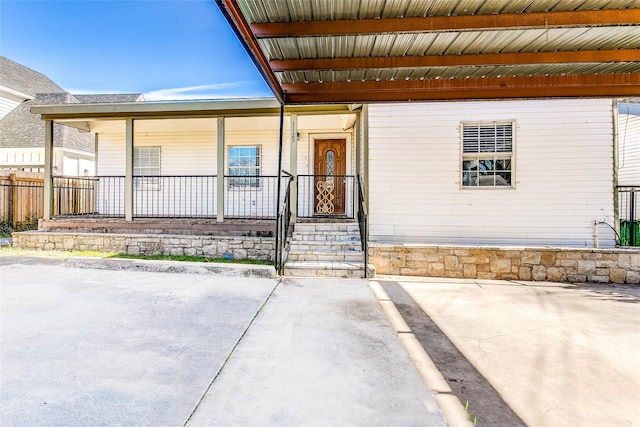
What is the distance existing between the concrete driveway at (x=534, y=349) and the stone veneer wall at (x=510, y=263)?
742 mm

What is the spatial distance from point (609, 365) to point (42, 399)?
401 centimetres

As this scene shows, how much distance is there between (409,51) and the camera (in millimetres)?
3664

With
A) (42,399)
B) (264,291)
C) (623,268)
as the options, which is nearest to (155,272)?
(264,291)

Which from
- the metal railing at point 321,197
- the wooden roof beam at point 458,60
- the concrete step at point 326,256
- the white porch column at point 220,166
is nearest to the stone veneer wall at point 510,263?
the concrete step at point 326,256

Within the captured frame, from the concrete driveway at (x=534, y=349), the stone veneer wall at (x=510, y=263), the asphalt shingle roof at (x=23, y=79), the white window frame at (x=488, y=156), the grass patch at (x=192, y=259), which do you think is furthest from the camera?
the asphalt shingle roof at (x=23, y=79)

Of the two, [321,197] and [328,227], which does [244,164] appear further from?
[328,227]

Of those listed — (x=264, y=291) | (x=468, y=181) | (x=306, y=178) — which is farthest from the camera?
(x=306, y=178)

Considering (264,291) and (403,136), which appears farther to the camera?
(403,136)

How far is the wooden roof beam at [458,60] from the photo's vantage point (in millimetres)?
3541

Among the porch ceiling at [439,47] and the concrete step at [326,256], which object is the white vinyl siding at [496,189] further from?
the porch ceiling at [439,47]

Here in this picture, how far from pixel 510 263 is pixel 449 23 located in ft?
14.7

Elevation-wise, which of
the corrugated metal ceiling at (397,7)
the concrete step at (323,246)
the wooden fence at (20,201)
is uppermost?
the corrugated metal ceiling at (397,7)

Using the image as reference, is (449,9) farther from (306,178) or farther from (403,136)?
(306,178)

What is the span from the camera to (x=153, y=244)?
7074mm
